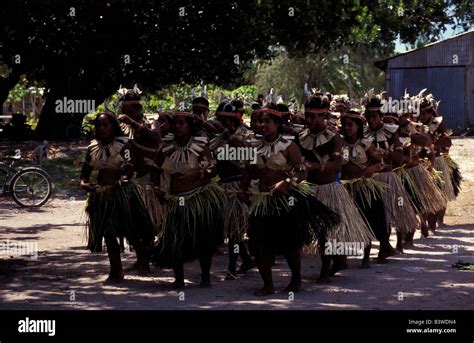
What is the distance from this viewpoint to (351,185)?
8984 mm

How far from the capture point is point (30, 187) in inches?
548

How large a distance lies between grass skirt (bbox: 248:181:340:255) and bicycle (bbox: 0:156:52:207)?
7.18m

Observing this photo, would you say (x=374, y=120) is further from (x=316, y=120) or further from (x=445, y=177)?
(x=445, y=177)

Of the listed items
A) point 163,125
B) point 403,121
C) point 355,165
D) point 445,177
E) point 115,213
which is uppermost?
point 403,121

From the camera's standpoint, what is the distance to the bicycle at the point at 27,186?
45.5 feet

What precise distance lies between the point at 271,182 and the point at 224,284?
116 centimetres

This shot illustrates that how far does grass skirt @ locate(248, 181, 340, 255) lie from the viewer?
7.42 meters

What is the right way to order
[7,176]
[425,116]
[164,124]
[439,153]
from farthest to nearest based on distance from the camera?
1. [7,176]
2. [439,153]
3. [425,116]
4. [164,124]

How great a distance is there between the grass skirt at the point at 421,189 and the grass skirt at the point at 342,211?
2.20 m

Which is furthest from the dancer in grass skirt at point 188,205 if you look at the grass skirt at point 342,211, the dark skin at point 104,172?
the grass skirt at point 342,211

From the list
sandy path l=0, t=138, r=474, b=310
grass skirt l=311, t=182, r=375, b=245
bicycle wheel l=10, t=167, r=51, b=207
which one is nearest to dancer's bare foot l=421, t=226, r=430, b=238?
sandy path l=0, t=138, r=474, b=310

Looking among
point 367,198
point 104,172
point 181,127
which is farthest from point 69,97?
point 181,127

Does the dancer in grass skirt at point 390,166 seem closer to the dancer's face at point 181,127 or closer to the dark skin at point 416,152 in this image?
the dark skin at point 416,152
